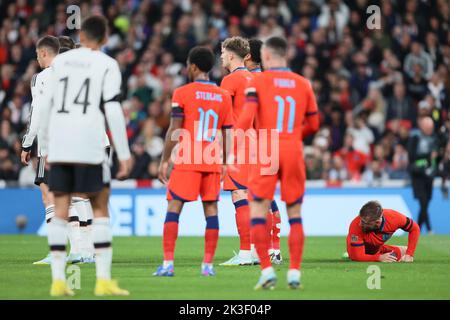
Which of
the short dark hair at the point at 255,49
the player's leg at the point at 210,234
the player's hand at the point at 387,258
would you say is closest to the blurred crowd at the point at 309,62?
the player's hand at the point at 387,258

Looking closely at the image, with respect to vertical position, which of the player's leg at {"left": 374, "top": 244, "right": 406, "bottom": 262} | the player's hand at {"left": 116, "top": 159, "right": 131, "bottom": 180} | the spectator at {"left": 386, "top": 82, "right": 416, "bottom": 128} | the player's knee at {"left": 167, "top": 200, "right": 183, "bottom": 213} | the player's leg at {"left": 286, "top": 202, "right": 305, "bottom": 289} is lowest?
the player's leg at {"left": 374, "top": 244, "right": 406, "bottom": 262}

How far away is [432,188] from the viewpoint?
66.2 ft

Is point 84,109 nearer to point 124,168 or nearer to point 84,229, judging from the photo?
point 124,168

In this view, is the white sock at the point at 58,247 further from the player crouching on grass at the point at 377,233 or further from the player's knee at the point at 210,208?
the player crouching on grass at the point at 377,233

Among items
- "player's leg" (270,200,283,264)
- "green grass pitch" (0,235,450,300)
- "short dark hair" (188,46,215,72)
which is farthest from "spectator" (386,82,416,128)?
"short dark hair" (188,46,215,72)

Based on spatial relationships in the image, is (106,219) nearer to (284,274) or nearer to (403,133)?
(284,274)

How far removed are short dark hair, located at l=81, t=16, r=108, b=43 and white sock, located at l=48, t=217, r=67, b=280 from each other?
167 cm

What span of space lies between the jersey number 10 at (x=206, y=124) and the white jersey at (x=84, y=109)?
6.24ft

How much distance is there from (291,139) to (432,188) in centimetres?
1100

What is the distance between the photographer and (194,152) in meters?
11.0

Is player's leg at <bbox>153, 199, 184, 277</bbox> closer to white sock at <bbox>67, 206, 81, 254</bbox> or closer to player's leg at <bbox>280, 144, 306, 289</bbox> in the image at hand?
player's leg at <bbox>280, 144, 306, 289</bbox>

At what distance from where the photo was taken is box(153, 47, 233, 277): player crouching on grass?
10.9m

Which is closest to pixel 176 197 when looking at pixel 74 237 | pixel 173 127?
pixel 173 127
